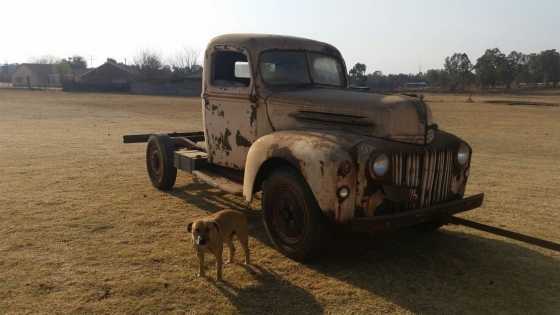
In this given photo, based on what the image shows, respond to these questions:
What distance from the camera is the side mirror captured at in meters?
5.20

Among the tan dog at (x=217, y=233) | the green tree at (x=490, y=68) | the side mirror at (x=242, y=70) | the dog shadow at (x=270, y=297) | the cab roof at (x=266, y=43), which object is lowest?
the dog shadow at (x=270, y=297)

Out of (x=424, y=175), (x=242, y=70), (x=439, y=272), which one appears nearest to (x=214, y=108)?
(x=242, y=70)

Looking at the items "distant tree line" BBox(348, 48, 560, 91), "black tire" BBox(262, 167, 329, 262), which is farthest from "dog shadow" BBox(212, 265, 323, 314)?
"distant tree line" BBox(348, 48, 560, 91)

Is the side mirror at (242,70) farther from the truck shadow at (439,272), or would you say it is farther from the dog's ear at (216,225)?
the dog's ear at (216,225)

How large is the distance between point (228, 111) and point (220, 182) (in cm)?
86

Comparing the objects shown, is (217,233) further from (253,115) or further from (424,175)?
(424,175)

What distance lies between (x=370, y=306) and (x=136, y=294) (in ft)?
6.12

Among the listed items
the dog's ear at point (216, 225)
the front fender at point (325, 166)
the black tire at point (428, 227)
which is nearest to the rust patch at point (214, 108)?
the front fender at point (325, 166)

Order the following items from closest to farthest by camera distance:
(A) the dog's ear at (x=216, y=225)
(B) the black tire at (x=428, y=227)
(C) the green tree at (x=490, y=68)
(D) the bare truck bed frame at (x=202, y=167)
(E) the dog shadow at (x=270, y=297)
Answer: (E) the dog shadow at (x=270, y=297)
(A) the dog's ear at (x=216, y=225)
(B) the black tire at (x=428, y=227)
(D) the bare truck bed frame at (x=202, y=167)
(C) the green tree at (x=490, y=68)

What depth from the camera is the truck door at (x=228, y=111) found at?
517 cm

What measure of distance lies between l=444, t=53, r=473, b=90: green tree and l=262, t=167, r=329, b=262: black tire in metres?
77.5

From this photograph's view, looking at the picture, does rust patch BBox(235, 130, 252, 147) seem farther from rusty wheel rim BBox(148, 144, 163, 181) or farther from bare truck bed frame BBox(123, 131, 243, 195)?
rusty wheel rim BBox(148, 144, 163, 181)

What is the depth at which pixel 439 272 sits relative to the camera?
4125 mm

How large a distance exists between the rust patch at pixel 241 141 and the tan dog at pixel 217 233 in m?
1.24
